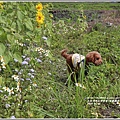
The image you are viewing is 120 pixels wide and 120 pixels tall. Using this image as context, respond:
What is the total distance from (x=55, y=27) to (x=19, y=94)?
494 mm

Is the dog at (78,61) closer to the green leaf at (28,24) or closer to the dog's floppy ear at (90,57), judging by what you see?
the dog's floppy ear at (90,57)

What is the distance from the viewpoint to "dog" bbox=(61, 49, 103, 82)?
215 cm

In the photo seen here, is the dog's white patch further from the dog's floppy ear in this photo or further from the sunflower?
the sunflower

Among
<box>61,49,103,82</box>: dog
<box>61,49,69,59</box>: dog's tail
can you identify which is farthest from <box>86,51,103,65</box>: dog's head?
<box>61,49,69,59</box>: dog's tail

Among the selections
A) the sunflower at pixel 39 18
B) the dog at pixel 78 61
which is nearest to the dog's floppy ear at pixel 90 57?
the dog at pixel 78 61

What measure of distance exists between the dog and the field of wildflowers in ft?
0.11

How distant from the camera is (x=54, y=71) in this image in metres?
2.19

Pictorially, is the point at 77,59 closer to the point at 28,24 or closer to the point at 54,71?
the point at 54,71

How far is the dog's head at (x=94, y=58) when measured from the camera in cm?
214

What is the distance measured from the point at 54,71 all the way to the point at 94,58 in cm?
28

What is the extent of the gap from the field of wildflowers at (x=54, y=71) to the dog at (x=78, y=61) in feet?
0.11

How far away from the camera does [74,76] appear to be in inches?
85.4

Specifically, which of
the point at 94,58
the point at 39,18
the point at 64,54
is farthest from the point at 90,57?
the point at 39,18

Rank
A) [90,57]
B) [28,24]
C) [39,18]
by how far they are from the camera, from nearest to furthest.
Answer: [28,24] < [39,18] < [90,57]
